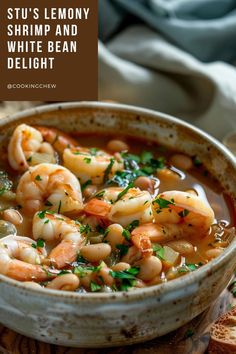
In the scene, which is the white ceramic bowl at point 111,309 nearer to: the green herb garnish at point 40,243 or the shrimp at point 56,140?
the green herb garnish at point 40,243

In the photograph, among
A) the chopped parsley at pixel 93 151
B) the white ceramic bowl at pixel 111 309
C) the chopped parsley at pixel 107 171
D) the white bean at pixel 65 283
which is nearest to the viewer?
the white ceramic bowl at pixel 111 309

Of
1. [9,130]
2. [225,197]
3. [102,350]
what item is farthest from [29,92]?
[102,350]

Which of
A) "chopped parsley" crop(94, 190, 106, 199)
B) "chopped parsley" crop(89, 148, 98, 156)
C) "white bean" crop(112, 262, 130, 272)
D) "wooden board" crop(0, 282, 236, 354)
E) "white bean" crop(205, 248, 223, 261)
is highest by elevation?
"chopped parsley" crop(94, 190, 106, 199)

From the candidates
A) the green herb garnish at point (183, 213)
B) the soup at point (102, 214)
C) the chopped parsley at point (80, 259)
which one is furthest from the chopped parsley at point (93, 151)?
the chopped parsley at point (80, 259)

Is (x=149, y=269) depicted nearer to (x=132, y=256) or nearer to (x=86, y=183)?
(x=132, y=256)

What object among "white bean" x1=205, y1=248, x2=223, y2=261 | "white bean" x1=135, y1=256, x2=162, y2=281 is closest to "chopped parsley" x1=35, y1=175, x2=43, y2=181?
"white bean" x1=135, y1=256, x2=162, y2=281

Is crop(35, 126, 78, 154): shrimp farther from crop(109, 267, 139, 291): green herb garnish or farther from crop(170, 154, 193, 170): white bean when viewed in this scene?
crop(109, 267, 139, 291): green herb garnish
